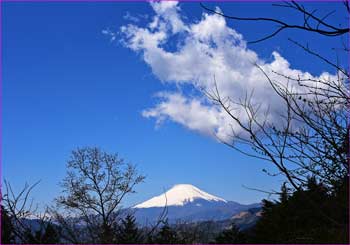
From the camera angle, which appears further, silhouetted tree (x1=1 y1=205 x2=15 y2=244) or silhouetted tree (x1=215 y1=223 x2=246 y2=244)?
silhouetted tree (x1=215 y1=223 x2=246 y2=244)

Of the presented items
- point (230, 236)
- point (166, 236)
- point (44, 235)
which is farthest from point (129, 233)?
point (230, 236)

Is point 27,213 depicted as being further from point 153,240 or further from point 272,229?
point 272,229

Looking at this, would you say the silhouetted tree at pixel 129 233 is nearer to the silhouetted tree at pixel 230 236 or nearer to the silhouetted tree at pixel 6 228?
the silhouetted tree at pixel 6 228

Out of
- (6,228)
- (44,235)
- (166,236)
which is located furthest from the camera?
(166,236)

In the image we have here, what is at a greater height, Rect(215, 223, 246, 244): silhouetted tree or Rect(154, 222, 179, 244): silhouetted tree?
Rect(215, 223, 246, 244): silhouetted tree

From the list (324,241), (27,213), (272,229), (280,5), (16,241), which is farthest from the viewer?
(272,229)

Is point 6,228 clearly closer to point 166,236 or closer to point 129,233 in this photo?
point 129,233

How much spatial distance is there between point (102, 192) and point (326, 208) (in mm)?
35417

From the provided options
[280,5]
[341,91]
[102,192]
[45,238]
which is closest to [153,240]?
[45,238]

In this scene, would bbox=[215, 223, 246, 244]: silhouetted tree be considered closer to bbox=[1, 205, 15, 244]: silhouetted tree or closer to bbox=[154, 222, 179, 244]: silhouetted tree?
bbox=[154, 222, 179, 244]: silhouetted tree

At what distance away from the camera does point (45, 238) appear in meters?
3.06

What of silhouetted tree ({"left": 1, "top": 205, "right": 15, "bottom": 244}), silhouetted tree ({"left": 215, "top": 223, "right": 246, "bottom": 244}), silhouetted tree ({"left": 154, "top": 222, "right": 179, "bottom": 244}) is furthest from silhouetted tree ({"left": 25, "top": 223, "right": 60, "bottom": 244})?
silhouetted tree ({"left": 215, "top": 223, "right": 246, "bottom": 244})

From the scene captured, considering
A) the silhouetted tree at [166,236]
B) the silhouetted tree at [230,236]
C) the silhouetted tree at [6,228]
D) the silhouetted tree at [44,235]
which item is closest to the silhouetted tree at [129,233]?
the silhouetted tree at [166,236]

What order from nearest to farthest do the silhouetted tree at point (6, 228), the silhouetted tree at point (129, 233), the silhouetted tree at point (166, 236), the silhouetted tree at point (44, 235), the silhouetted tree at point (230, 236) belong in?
the silhouetted tree at point (6, 228) → the silhouetted tree at point (44, 235) → the silhouetted tree at point (129, 233) → the silhouetted tree at point (166, 236) → the silhouetted tree at point (230, 236)
